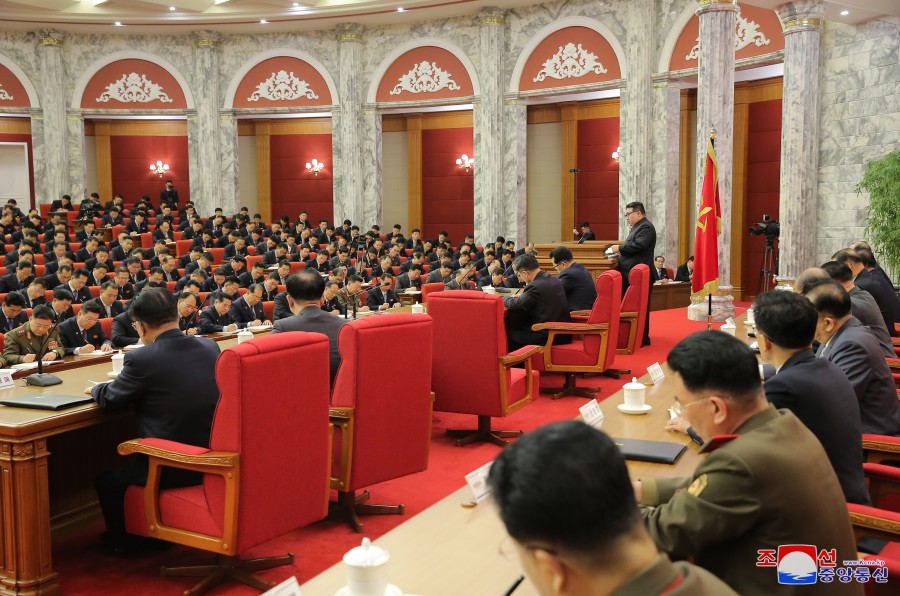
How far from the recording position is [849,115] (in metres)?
9.23

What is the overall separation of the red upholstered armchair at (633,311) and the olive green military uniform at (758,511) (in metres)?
5.03

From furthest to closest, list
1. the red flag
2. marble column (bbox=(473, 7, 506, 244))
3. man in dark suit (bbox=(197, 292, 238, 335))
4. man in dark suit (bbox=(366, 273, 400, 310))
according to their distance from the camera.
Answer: marble column (bbox=(473, 7, 506, 244)) → man in dark suit (bbox=(366, 273, 400, 310)) → the red flag → man in dark suit (bbox=(197, 292, 238, 335))

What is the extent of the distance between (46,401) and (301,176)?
50.1ft

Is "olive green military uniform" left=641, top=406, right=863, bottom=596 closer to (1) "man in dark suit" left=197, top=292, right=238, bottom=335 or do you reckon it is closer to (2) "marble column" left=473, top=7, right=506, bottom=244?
(1) "man in dark suit" left=197, top=292, right=238, bottom=335

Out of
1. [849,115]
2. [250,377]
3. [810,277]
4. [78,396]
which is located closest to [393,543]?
[250,377]

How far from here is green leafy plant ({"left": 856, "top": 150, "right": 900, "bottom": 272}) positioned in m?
7.96

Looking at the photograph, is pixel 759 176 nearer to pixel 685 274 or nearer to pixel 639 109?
pixel 639 109

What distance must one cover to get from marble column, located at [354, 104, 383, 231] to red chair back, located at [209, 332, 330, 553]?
1291 cm

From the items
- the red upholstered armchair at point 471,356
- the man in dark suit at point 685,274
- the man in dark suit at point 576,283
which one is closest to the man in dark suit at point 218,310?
the red upholstered armchair at point 471,356

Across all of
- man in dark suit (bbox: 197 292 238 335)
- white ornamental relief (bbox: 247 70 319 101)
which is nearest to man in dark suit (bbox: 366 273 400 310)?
man in dark suit (bbox: 197 292 238 335)

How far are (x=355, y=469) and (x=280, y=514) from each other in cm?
59

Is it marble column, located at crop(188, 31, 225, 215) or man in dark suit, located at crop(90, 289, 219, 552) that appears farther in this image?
marble column, located at crop(188, 31, 225, 215)

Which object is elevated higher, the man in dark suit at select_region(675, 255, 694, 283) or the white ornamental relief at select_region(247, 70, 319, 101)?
the white ornamental relief at select_region(247, 70, 319, 101)

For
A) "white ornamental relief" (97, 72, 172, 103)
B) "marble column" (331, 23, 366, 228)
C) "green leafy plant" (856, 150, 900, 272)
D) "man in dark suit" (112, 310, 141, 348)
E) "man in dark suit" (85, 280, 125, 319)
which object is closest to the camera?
"man in dark suit" (112, 310, 141, 348)
